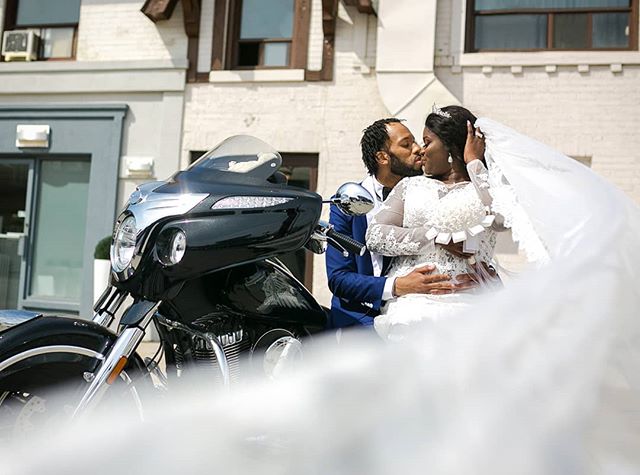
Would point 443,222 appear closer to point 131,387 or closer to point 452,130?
point 452,130

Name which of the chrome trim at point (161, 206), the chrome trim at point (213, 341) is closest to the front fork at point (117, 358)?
the chrome trim at point (213, 341)

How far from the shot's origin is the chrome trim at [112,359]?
5.51 feet

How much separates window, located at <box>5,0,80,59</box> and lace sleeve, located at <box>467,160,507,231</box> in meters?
8.32

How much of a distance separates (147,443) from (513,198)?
62.6 inches

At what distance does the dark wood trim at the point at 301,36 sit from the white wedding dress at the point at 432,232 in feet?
20.4

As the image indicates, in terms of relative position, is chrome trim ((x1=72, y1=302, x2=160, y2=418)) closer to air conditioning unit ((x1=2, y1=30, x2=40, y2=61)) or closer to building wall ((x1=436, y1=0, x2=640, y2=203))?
building wall ((x1=436, y1=0, x2=640, y2=203))

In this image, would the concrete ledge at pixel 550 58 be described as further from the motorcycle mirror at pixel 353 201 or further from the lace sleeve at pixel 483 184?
the motorcycle mirror at pixel 353 201

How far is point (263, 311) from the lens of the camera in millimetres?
1943

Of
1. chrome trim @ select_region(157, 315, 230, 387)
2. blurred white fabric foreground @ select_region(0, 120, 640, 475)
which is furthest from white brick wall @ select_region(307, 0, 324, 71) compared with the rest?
blurred white fabric foreground @ select_region(0, 120, 640, 475)

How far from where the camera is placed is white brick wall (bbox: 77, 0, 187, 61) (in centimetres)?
842

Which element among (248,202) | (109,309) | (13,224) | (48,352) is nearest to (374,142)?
(248,202)

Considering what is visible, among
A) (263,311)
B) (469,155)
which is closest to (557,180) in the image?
(469,155)

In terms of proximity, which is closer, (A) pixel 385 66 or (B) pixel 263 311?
(B) pixel 263 311

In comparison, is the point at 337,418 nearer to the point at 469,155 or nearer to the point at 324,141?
Answer: the point at 469,155
